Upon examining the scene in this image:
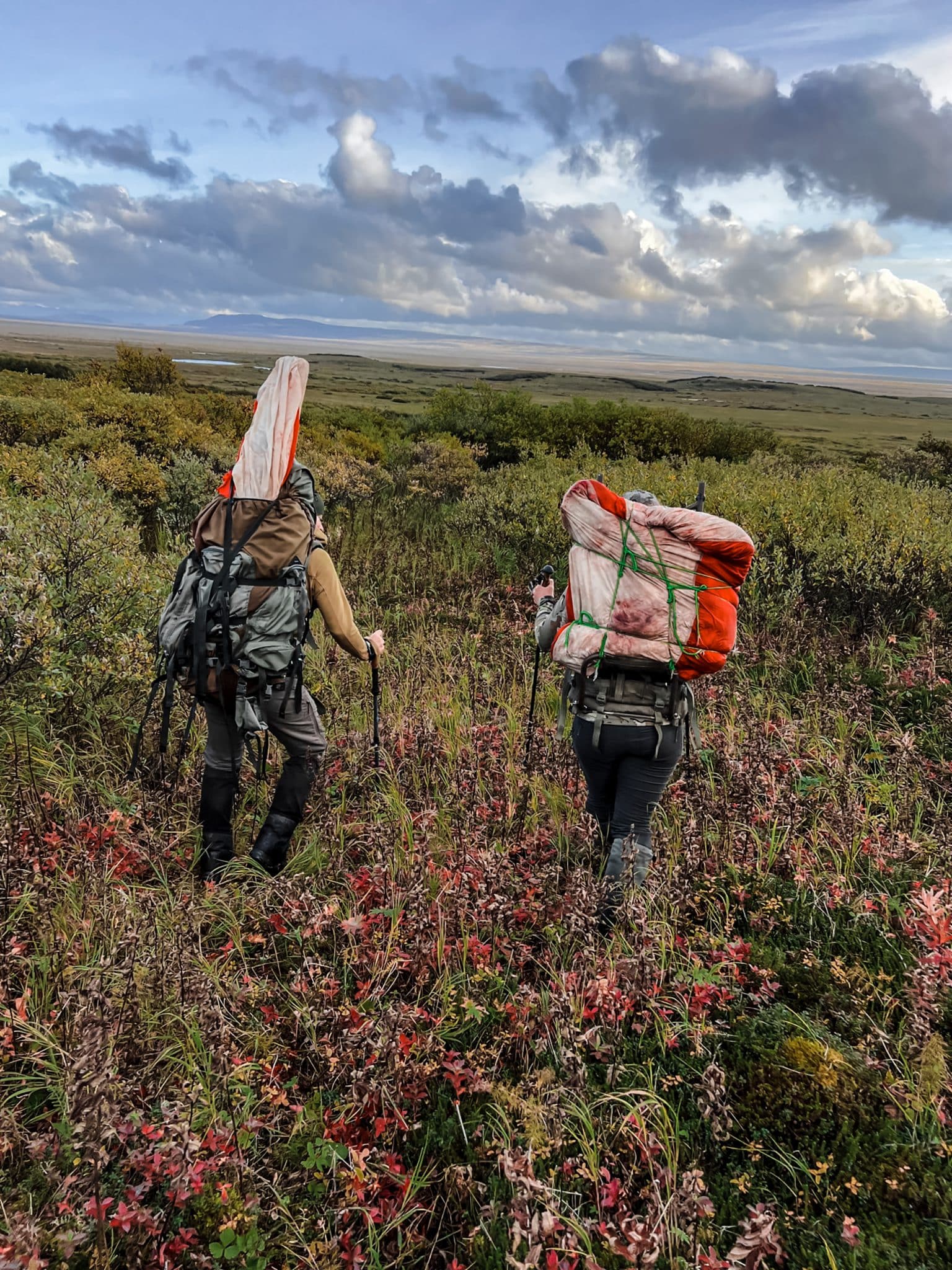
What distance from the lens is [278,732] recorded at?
3.76 metres

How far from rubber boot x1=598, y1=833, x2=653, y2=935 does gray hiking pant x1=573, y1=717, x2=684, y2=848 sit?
1.8 inches

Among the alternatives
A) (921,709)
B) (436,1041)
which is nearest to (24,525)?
(436,1041)

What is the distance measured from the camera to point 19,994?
9.84 ft

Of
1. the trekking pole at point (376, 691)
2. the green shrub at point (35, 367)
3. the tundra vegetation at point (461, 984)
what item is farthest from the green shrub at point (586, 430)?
the green shrub at point (35, 367)

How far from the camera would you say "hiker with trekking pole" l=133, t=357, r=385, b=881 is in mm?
3371

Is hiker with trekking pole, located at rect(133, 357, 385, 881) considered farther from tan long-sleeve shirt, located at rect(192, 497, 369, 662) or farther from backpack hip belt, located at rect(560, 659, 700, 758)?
backpack hip belt, located at rect(560, 659, 700, 758)

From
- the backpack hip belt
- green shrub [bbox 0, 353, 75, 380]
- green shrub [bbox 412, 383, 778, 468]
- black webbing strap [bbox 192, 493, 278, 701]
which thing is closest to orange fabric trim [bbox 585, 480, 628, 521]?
the backpack hip belt

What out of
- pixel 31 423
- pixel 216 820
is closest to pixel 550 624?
pixel 216 820

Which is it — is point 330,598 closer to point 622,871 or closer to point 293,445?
point 293,445

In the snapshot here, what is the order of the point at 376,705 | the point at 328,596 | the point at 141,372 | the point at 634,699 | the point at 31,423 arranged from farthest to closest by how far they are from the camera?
1. the point at 141,372
2. the point at 31,423
3. the point at 376,705
4. the point at 328,596
5. the point at 634,699

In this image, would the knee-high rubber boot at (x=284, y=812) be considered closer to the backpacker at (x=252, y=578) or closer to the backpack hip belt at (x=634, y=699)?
the backpacker at (x=252, y=578)

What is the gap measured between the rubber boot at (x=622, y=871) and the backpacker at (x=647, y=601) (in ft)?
1.79

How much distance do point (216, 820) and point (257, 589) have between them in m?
1.41

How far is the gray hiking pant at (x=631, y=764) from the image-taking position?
3330 millimetres
